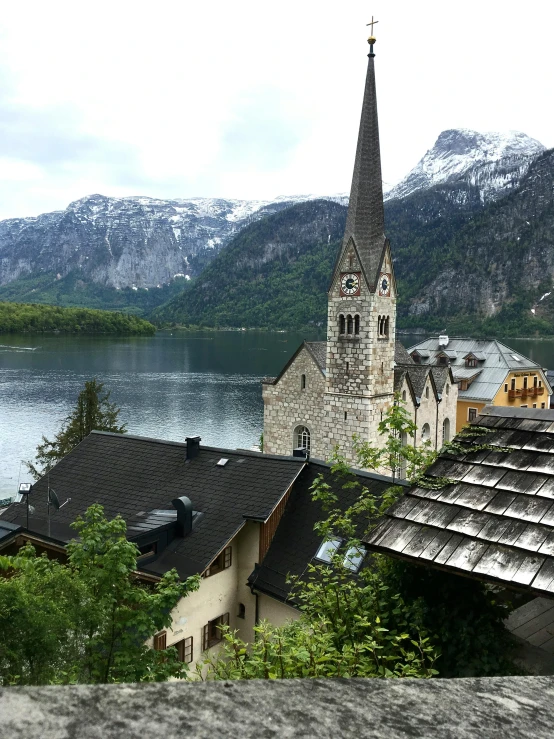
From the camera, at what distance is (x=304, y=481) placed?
16.9 metres

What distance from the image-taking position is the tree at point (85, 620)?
664 centimetres

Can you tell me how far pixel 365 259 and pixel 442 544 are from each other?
79.3 feet

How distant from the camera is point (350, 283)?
2822 cm

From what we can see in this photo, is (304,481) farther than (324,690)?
Yes

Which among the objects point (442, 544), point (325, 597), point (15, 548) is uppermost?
point (442, 544)

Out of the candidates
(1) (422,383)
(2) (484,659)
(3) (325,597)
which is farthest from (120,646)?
(1) (422,383)

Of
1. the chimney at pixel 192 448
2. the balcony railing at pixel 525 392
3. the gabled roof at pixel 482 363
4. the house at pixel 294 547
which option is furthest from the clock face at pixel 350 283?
the balcony railing at pixel 525 392

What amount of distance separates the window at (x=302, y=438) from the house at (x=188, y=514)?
1244cm

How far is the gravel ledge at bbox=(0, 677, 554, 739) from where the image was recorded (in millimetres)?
1541

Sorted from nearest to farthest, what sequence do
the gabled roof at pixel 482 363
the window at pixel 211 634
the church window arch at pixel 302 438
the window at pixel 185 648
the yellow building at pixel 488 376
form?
the window at pixel 185 648
the window at pixel 211 634
the church window arch at pixel 302 438
the yellow building at pixel 488 376
the gabled roof at pixel 482 363

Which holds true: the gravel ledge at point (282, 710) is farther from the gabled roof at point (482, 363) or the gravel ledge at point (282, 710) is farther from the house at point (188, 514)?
the gabled roof at point (482, 363)

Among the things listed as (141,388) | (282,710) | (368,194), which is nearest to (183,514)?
(282,710)

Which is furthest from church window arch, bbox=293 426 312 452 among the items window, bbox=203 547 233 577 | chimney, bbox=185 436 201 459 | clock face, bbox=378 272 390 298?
window, bbox=203 547 233 577

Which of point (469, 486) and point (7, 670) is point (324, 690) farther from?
point (7, 670)
